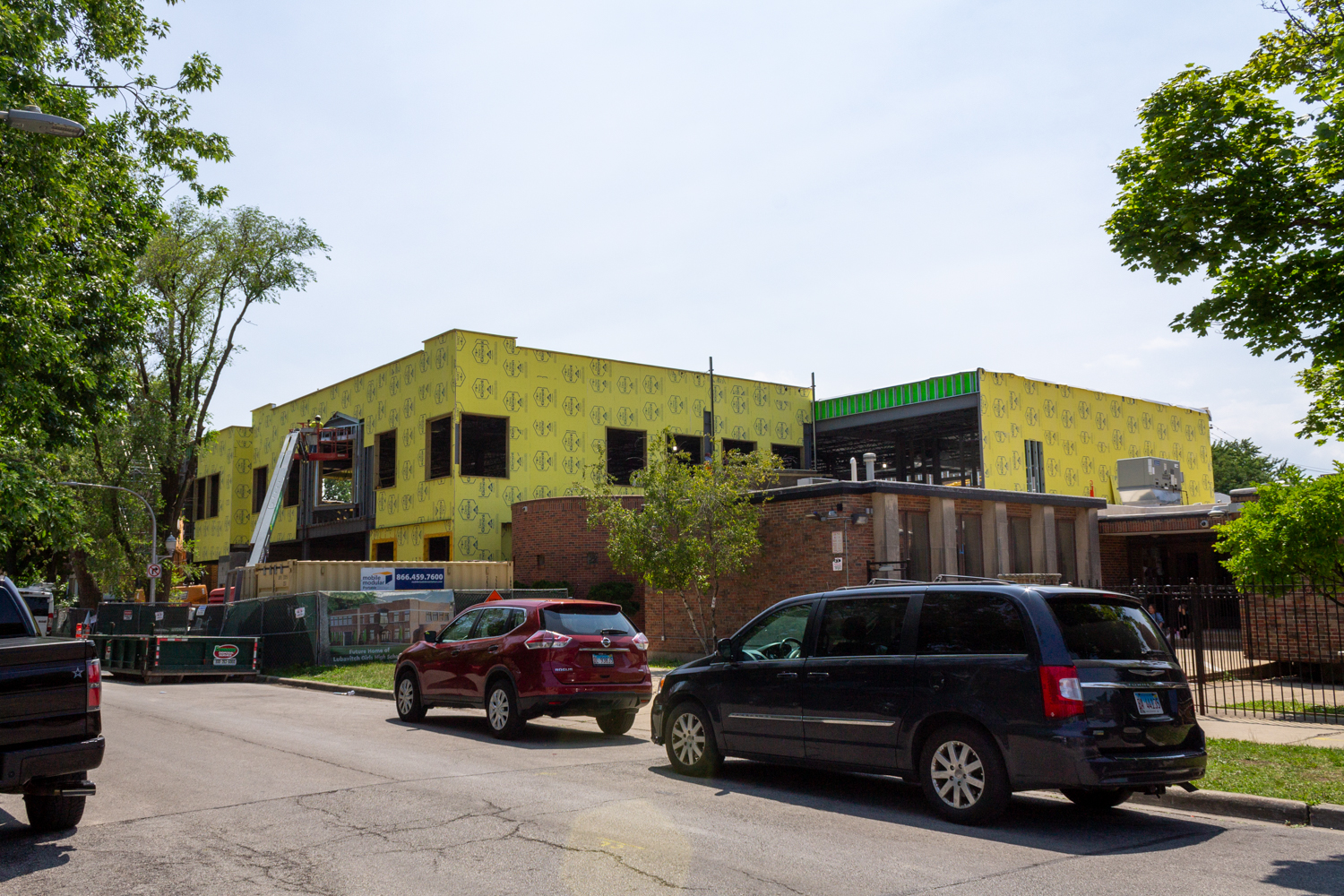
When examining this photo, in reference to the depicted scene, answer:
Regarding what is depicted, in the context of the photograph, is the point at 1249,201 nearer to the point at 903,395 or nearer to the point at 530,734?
the point at 530,734

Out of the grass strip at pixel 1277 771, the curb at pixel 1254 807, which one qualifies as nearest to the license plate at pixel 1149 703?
the curb at pixel 1254 807

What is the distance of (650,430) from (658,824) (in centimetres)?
3319

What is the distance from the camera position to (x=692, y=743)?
9.91 meters

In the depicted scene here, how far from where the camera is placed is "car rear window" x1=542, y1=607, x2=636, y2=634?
12.7 m

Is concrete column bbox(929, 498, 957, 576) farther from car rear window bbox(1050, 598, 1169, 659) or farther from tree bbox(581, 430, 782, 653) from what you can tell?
car rear window bbox(1050, 598, 1169, 659)

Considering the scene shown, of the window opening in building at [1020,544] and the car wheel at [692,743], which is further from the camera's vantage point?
the window opening in building at [1020,544]

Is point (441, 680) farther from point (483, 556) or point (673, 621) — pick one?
point (483, 556)

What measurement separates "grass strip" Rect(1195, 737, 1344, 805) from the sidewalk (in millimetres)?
389

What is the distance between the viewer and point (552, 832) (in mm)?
7254

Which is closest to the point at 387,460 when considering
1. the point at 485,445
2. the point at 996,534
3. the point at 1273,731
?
the point at 485,445

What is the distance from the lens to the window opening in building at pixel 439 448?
36812 millimetres

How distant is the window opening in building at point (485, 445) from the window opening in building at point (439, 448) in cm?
57

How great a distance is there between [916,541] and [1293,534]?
30.5ft

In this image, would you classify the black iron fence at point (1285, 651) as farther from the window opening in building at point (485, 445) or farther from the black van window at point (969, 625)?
the window opening in building at point (485, 445)
